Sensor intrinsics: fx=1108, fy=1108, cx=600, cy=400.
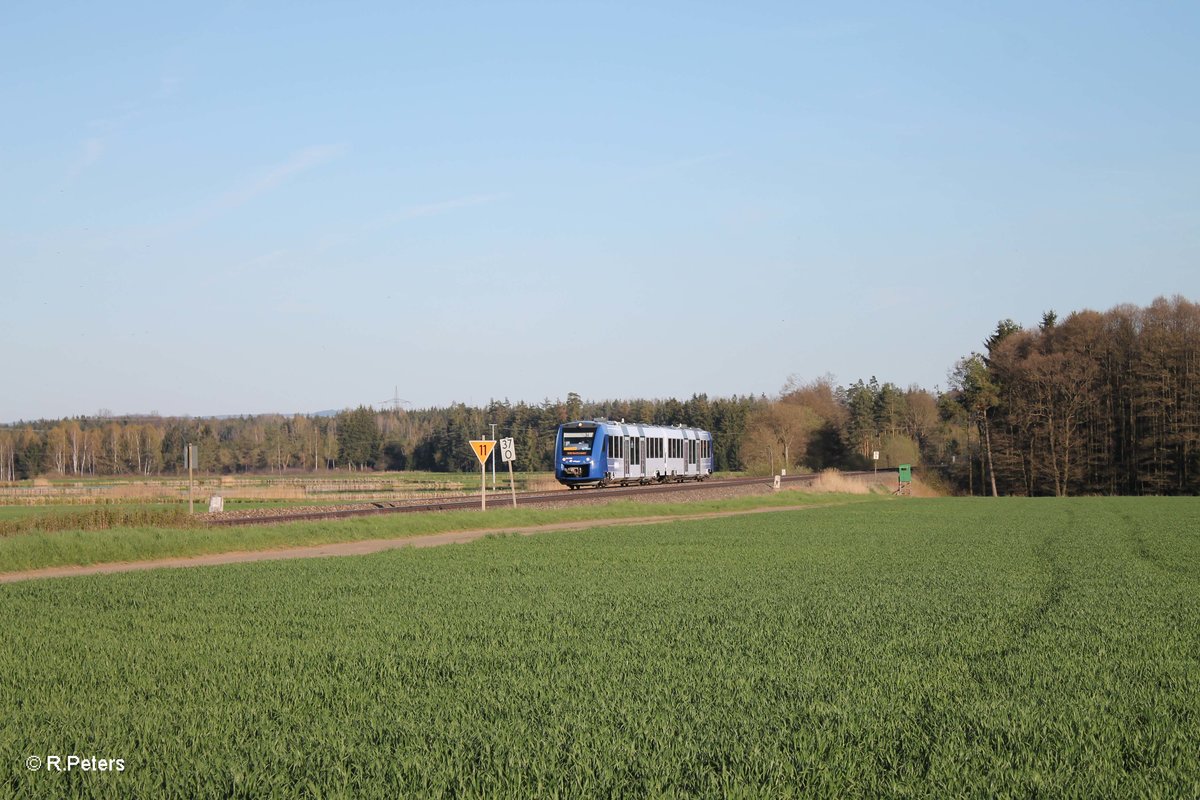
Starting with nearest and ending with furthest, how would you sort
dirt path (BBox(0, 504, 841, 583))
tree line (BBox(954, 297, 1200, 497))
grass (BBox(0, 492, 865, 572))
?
dirt path (BBox(0, 504, 841, 583)) < grass (BBox(0, 492, 865, 572)) < tree line (BBox(954, 297, 1200, 497))

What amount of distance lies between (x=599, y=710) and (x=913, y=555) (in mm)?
17760

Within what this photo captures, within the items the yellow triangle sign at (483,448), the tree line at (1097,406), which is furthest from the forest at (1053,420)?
the yellow triangle sign at (483,448)

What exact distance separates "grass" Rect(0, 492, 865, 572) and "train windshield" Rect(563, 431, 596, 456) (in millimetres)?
13951

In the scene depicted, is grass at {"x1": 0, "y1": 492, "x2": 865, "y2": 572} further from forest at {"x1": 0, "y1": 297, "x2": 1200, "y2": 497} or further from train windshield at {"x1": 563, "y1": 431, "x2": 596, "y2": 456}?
forest at {"x1": 0, "y1": 297, "x2": 1200, "y2": 497}

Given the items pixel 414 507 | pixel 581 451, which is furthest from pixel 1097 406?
pixel 414 507

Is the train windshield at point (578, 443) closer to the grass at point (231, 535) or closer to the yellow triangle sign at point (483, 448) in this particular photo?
the grass at point (231, 535)

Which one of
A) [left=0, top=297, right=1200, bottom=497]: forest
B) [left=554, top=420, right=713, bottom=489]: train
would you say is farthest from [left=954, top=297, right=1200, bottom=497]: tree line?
[left=554, top=420, right=713, bottom=489]: train

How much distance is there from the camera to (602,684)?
9.60 m

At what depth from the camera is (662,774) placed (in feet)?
22.7

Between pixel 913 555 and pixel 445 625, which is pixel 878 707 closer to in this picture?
pixel 445 625

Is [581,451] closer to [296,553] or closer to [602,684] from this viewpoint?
[296,553]

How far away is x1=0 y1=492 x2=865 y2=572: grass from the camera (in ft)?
77.0

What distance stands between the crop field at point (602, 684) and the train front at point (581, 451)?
3463 centimetres

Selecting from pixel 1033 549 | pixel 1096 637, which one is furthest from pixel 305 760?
pixel 1033 549
